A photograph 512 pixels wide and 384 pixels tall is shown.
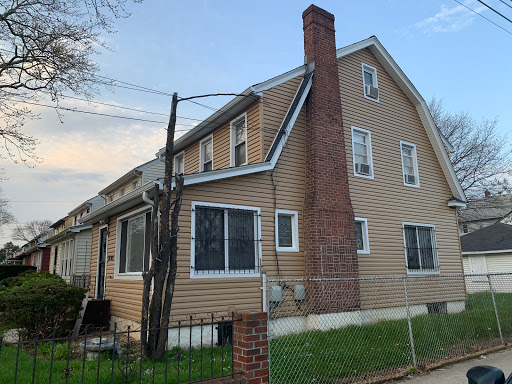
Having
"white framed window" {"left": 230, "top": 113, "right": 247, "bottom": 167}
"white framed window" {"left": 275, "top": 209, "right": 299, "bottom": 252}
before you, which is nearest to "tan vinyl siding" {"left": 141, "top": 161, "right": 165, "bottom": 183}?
"white framed window" {"left": 230, "top": 113, "right": 247, "bottom": 167}

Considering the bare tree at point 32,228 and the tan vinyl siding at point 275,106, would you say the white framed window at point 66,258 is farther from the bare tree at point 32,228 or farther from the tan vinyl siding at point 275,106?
the bare tree at point 32,228

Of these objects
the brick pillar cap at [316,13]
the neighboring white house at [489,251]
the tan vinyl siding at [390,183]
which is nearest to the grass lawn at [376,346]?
the tan vinyl siding at [390,183]

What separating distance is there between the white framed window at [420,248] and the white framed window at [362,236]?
6.26ft

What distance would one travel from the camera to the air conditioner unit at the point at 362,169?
11.7 metres

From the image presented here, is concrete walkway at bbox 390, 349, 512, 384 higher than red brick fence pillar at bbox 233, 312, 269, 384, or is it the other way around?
red brick fence pillar at bbox 233, 312, 269, 384

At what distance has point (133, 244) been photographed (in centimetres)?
1009

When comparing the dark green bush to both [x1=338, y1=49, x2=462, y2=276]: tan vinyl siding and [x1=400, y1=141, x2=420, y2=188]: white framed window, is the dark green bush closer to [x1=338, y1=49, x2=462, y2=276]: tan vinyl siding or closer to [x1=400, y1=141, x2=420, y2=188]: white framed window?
[x1=338, y1=49, x2=462, y2=276]: tan vinyl siding

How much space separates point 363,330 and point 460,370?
221cm

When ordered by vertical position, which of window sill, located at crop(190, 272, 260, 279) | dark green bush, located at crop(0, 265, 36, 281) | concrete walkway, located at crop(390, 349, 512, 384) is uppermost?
dark green bush, located at crop(0, 265, 36, 281)

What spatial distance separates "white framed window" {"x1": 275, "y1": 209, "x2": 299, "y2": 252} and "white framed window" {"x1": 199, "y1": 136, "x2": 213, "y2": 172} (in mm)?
3753

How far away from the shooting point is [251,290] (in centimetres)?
902

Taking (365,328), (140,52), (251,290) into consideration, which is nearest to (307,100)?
(140,52)

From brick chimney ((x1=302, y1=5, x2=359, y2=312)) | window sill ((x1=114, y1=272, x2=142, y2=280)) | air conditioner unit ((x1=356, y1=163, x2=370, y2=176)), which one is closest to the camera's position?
window sill ((x1=114, y1=272, x2=142, y2=280))

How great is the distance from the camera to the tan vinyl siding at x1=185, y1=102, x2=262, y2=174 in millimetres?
10383
